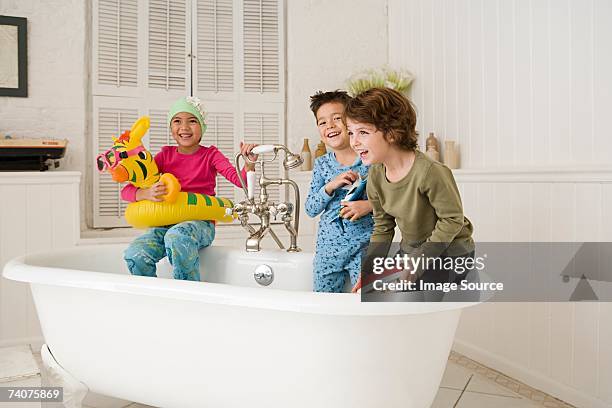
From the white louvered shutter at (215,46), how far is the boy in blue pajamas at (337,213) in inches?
68.9

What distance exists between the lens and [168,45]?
12.2ft

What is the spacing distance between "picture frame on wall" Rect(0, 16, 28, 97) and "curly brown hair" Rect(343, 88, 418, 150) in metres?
2.39

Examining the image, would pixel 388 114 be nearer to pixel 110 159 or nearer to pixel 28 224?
pixel 110 159

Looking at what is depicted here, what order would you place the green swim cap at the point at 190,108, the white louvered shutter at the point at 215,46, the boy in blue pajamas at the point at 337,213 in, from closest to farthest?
the boy in blue pajamas at the point at 337,213 → the green swim cap at the point at 190,108 → the white louvered shutter at the point at 215,46

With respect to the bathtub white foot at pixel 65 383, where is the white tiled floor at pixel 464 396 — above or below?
below

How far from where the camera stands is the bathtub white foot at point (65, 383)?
2066 mm

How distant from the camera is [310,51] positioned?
400 cm

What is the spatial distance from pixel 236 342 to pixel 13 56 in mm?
2484

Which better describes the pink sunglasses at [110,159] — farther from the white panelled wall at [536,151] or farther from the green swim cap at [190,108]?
the white panelled wall at [536,151]

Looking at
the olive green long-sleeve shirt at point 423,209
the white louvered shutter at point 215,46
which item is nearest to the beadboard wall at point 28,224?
the white louvered shutter at point 215,46

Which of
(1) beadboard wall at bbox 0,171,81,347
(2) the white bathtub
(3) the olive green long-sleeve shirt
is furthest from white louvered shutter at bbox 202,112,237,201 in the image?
(3) the olive green long-sleeve shirt

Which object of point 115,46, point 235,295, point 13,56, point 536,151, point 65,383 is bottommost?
point 65,383

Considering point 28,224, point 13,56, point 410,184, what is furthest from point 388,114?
point 13,56

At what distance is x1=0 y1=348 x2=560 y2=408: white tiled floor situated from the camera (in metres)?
2.30
